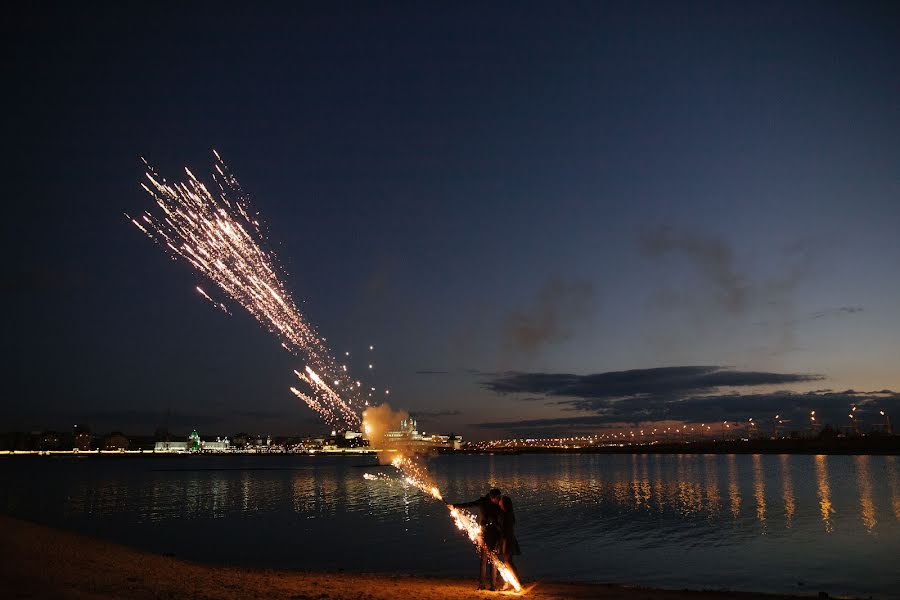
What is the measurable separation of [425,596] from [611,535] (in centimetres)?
1755

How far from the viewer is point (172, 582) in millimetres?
13617

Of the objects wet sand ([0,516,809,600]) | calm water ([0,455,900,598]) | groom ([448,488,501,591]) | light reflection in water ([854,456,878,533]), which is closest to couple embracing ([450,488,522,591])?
groom ([448,488,501,591])

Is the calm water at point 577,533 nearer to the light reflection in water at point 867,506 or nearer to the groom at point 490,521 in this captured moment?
the light reflection in water at point 867,506

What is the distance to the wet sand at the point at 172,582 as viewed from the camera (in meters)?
11.6

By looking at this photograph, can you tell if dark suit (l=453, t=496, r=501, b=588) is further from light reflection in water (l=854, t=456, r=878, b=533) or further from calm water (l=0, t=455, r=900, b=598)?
light reflection in water (l=854, t=456, r=878, b=533)

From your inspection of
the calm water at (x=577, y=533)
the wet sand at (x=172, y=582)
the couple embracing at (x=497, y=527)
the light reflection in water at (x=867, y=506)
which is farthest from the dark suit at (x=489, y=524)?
the light reflection in water at (x=867, y=506)

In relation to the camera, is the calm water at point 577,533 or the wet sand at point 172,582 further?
the calm water at point 577,533

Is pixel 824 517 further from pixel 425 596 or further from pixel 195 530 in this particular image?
pixel 195 530

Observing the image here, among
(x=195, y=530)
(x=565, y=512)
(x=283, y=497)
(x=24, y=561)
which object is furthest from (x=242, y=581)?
(x=283, y=497)

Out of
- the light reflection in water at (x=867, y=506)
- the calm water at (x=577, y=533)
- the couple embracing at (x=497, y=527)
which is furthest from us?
the light reflection in water at (x=867, y=506)

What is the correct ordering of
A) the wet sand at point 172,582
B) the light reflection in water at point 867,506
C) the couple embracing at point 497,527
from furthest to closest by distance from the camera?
the light reflection in water at point 867,506
the couple embracing at point 497,527
the wet sand at point 172,582

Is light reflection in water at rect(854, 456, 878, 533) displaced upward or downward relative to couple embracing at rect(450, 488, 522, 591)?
downward

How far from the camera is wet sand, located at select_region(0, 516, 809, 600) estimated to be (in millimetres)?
11570

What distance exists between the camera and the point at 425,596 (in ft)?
45.7
